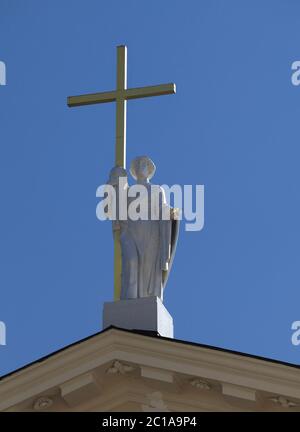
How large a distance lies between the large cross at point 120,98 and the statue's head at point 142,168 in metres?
0.15

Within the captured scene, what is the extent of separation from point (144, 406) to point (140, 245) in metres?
2.65

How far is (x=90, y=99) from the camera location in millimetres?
21531

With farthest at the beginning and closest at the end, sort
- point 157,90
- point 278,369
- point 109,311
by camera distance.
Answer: point 157,90, point 109,311, point 278,369

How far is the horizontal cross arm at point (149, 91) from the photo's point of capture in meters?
21.1

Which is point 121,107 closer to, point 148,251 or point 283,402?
point 148,251

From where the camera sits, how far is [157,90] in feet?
69.5

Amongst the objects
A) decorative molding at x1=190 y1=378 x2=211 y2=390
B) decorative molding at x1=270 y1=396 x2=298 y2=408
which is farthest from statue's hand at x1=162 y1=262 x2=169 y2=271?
decorative molding at x1=270 y1=396 x2=298 y2=408

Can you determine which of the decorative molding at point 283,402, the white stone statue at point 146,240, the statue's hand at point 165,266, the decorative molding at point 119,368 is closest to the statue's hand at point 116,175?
the white stone statue at point 146,240

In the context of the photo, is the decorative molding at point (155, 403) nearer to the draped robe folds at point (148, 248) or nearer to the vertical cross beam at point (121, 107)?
the draped robe folds at point (148, 248)

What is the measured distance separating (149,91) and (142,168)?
4.23 ft

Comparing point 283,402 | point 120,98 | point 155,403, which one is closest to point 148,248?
point 120,98
